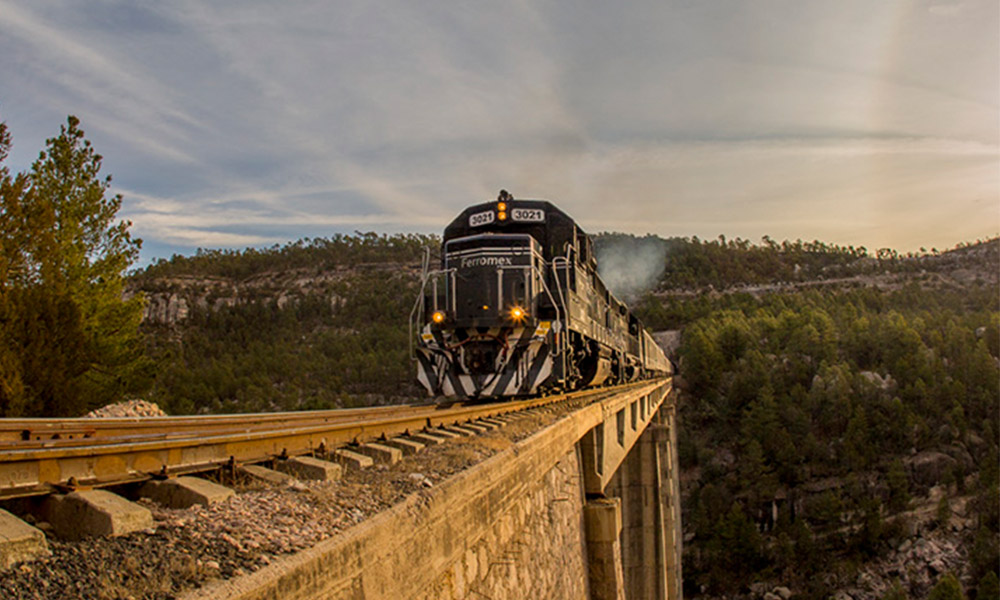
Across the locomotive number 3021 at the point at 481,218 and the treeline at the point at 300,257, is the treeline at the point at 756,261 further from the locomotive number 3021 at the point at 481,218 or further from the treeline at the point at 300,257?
the locomotive number 3021 at the point at 481,218

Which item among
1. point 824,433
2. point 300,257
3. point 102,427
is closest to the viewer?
point 102,427

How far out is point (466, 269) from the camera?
1086cm

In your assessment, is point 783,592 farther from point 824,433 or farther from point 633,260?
point 633,260

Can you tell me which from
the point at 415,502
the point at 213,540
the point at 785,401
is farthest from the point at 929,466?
the point at 213,540

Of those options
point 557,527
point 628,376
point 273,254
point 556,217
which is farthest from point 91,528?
point 273,254

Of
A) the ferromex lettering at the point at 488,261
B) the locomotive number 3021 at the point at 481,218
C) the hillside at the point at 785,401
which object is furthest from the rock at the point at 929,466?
the ferromex lettering at the point at 488,261

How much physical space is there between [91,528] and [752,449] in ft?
187

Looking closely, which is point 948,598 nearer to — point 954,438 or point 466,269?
point 954,438

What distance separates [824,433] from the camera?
183 feet

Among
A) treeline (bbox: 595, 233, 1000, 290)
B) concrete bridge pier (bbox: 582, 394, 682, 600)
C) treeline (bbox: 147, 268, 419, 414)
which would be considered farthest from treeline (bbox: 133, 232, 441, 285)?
concrete bridge pier (bbox: 582, 394, 682, 600)

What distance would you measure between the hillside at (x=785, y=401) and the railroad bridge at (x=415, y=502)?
44.0 ft

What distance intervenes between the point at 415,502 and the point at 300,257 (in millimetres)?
116178

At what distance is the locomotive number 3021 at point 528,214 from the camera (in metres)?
11.7

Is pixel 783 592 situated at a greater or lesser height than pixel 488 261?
lesser
